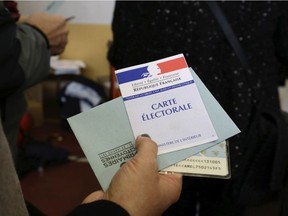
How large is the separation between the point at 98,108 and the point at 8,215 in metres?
0.19

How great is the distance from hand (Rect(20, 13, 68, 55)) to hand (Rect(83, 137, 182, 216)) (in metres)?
0.39

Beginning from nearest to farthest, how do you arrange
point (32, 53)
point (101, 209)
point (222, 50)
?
point (101, 209) → point (222, 50) → point (32, 53)

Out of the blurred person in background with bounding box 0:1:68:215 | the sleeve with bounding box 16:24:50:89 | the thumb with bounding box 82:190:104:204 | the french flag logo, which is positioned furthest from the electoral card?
the sleeve with bounding box 16:24:50:89

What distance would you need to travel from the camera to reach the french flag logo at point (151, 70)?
465 mm

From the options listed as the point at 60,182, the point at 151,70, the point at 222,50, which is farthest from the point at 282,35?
the point at 60,182

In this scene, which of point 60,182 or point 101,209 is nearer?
point 101,209

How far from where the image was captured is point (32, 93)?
186 centimetres

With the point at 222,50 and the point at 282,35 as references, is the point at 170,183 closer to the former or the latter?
the point at 222,50

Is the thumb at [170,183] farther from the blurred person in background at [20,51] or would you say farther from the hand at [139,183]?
the blurred person in background at [20,51]

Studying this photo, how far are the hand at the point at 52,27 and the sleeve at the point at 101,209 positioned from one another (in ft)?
1.36

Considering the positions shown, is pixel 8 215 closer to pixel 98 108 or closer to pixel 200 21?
pixel 98 108

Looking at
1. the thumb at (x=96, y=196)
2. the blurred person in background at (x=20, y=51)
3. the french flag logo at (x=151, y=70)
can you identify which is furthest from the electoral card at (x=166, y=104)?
the blurred person in background at (x=20, y=51)

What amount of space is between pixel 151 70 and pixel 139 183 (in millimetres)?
149

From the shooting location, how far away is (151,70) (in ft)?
1.53
